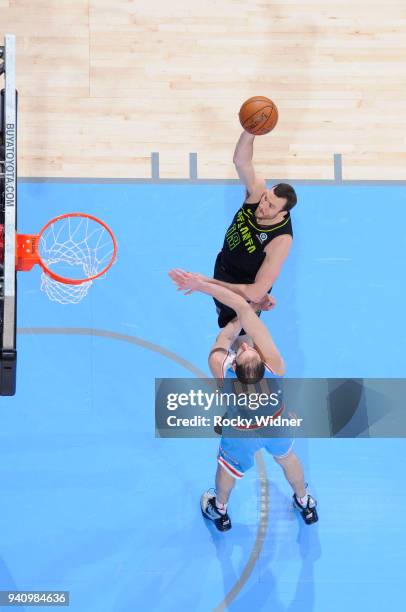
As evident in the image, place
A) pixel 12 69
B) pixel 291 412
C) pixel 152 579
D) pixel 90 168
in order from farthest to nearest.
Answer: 1. pixel 90 168
2. pixel 291 412
3. pixel 152 579
4. pixel 12 69

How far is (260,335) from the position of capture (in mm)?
7973

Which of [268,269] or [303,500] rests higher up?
[268,269]

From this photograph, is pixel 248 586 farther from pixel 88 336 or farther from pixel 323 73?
pixel 323 73

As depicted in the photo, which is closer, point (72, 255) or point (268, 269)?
point (268, 269)

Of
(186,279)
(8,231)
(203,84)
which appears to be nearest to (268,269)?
(186,279)

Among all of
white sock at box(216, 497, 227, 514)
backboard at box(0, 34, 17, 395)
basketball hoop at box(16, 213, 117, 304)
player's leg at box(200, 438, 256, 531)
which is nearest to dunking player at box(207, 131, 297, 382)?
player's leg at box(200, 438, 256, 531)

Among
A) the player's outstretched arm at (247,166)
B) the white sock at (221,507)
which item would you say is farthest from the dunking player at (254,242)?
the white sock at (221,507)

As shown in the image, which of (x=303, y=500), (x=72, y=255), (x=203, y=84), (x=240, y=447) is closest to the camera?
(x=240, y=447)

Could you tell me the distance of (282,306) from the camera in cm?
890

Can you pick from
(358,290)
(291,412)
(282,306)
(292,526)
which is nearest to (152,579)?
(292,526)

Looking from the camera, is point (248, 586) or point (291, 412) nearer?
point (248, 586)

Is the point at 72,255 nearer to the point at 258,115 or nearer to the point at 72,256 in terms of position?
the point at 72,256

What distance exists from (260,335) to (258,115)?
198 centimetres

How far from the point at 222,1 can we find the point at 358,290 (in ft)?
11.9
